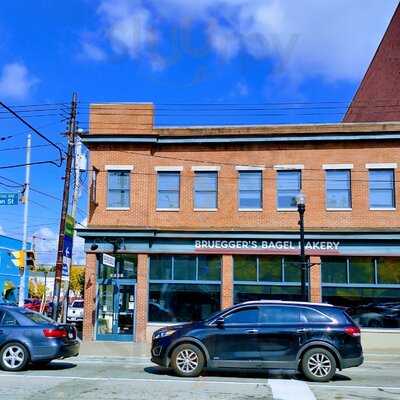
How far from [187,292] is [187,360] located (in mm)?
9596

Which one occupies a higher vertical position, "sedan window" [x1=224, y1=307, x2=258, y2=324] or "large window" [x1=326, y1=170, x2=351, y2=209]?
"large window" [x1=326, y1=170, x2=351, y2=209]

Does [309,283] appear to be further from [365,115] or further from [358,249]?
[365,115]

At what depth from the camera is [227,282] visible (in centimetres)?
2234

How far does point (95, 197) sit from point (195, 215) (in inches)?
159

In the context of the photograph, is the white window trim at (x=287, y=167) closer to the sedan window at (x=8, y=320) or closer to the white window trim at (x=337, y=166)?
the white window trim at (x=337, y=166)

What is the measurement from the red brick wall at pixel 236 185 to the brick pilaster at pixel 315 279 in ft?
4.07

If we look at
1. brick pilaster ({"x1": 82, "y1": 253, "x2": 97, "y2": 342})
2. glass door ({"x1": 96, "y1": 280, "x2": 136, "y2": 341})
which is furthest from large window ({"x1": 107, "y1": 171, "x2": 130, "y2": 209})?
glass door ({"x1": 96, "y1": 280, "x2": 136, "y2": 341})

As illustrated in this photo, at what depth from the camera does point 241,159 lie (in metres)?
23.1

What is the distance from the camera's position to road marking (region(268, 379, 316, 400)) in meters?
10.5

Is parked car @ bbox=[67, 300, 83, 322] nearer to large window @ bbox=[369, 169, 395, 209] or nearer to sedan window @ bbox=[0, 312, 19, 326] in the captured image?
large window @ bbox=[369, 169, 395, 209]

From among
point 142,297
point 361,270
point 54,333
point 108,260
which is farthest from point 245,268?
point 54,333

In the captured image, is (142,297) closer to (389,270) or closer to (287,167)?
(287,167)

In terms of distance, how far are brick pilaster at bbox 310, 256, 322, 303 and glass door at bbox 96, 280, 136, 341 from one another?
6797mm

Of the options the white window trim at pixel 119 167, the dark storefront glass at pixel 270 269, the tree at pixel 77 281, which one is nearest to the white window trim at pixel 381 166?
the dark storefront glass at pixel 270 269
